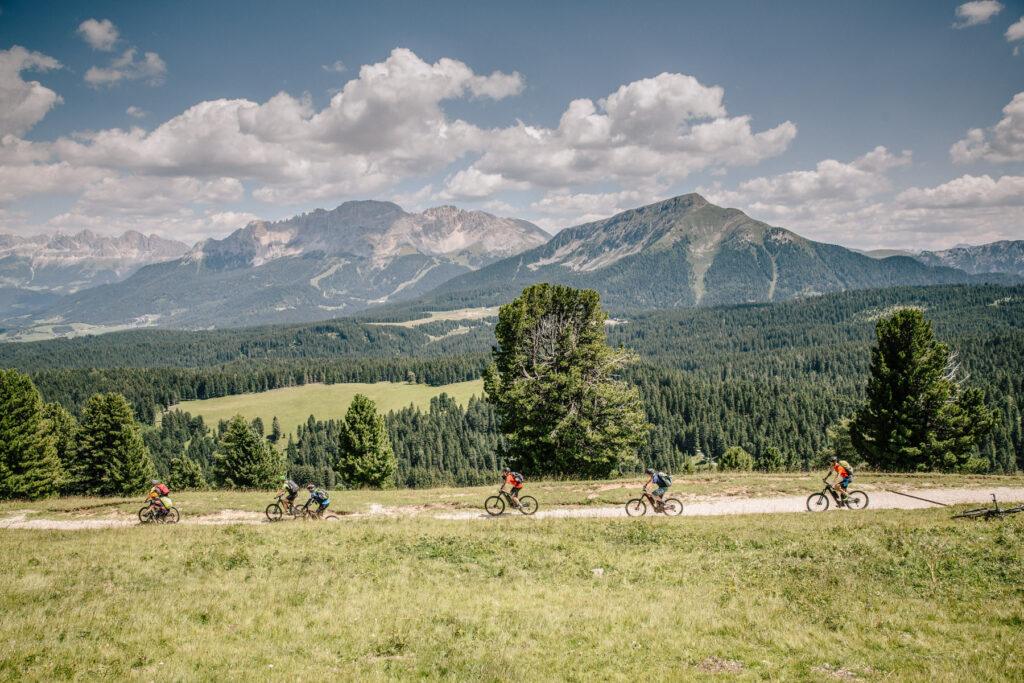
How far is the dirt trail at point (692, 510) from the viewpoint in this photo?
24547 millimetres

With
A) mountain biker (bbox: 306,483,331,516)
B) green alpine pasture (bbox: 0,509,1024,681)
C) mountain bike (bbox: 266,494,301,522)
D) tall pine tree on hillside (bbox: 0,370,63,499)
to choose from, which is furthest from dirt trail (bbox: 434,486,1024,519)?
tall pine tree on hillside (bbox: 0,370,63,499)

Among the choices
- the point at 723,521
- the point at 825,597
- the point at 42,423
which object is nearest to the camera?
the point at 825,597

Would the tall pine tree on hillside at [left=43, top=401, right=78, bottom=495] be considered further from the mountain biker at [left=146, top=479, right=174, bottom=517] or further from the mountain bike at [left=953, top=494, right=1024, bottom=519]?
the mountain bike at [left=953, top=494, right=1024, bottom=519]

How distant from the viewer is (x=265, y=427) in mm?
165875

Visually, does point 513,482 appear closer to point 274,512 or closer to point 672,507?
point 672,507

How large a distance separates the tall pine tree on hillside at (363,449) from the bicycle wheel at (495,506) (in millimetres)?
32529

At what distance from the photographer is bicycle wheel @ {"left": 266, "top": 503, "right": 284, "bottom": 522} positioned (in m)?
26.4

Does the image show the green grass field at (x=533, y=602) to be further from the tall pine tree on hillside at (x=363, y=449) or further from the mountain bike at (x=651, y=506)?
the tall pine tree on hillside at (x=363, y=449)

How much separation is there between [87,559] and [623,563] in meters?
Result: 20.2

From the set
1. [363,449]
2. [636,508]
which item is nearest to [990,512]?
[636,508]

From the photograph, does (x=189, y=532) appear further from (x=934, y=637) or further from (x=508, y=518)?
(x=934, y=637)

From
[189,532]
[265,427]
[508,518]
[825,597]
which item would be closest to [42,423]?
[189,532]

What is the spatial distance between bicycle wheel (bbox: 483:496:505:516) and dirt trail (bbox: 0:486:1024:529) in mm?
435

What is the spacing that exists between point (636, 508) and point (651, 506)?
1.19 m
